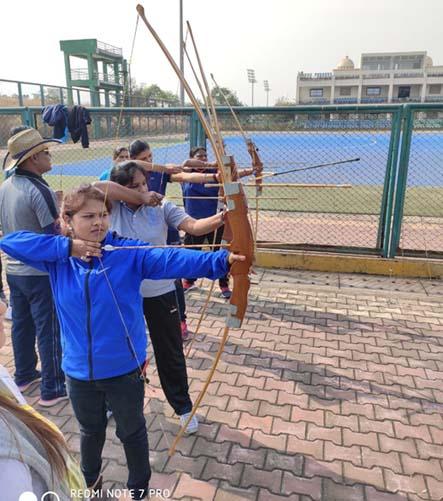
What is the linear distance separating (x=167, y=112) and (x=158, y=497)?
4.29m

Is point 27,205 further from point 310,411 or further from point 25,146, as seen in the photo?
point 310,411

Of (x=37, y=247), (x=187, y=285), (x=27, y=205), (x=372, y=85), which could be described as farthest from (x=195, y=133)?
(x=372, y=85)

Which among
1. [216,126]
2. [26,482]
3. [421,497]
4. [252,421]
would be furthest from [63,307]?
[421,497]

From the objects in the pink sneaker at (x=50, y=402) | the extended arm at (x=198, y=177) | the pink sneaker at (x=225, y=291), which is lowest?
the pink sneaker at (x=50, y=402)

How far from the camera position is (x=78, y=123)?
5.20 meters

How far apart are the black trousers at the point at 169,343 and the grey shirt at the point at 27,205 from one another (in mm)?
894

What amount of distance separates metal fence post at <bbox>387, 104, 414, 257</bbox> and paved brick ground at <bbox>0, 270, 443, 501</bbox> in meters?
1.03

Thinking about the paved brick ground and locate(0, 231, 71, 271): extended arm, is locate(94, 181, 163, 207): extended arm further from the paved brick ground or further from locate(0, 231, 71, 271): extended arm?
the paved brick ground

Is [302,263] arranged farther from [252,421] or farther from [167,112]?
[252,421]

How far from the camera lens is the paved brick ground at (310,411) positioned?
2.33 metres

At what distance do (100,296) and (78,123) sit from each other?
3.96 meters

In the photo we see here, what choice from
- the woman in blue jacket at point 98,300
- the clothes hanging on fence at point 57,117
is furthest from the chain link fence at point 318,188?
the clothes hanging on fence at point 57,117

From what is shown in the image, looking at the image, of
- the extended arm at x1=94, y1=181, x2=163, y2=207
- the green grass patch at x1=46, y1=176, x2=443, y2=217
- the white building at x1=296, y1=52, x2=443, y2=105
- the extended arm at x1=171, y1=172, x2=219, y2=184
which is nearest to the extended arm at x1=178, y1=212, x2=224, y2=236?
the extended arm at x1=94, y1=181, x2=163, y2=207

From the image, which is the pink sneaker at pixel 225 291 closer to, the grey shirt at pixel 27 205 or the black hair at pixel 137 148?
the black hair at pixel 137 148
